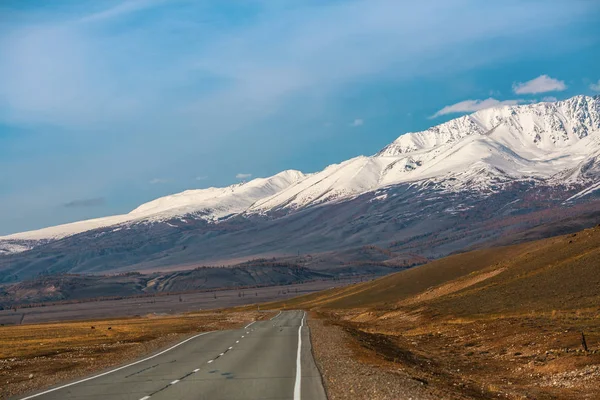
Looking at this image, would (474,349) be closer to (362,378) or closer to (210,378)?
(362,378)

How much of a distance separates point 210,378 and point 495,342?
19.5 metres

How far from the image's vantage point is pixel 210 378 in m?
28.1

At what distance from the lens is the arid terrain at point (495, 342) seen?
25.6m

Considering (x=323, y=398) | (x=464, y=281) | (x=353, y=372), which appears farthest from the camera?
(x=464, y=281)

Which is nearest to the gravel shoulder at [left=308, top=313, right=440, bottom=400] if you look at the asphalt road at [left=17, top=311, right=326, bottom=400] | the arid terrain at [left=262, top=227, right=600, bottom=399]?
the arid terrain at [left=262, top=227, right=600, bottom=399]

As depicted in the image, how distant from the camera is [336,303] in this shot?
479 ft

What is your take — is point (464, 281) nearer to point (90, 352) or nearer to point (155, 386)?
point (90, 352)

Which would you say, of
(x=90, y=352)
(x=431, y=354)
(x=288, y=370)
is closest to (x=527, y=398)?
(x=288, y=370)

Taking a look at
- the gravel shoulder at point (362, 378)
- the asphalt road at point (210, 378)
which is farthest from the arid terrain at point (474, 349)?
the asphalt road at point (210, 378)

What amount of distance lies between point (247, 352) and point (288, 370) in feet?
34.9

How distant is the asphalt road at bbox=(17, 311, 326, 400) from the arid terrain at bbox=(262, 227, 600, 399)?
1.28 meters

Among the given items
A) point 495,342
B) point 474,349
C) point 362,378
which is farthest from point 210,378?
point 495,342

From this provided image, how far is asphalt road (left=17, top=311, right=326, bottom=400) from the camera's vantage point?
23.8m

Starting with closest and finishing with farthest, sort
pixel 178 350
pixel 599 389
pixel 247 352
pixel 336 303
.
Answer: pixel 599 389
pixel 247 352
pixel 178 350
pixel 336 303
